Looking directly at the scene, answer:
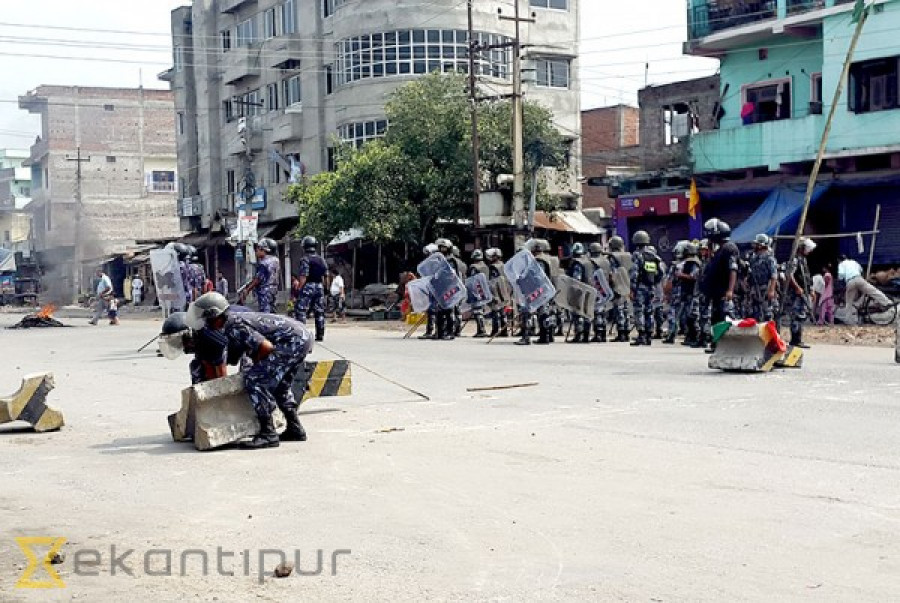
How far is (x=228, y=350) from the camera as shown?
9.52 m

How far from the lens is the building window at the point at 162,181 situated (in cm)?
8131

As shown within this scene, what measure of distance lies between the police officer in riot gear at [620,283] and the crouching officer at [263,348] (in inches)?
479

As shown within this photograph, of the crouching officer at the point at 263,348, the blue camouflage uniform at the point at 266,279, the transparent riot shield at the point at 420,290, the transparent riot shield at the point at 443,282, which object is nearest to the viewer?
the crouching officer at the point at 263,348

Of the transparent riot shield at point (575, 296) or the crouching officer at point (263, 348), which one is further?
the transparent riot shield at point (575, 296)

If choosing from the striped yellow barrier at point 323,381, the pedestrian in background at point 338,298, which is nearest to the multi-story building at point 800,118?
the pedestrian in background at point 338,298

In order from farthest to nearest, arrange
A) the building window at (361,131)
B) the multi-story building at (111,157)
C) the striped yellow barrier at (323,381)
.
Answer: the multi-story building at (111,157), the building window at (361,131), the striped yellow barrier at (323,381)

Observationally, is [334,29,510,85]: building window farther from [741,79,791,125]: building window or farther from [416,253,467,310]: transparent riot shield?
[416,253,467,310]: transparent riot shield

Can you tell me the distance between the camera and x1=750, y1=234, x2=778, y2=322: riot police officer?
1819 cm

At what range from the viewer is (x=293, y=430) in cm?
998

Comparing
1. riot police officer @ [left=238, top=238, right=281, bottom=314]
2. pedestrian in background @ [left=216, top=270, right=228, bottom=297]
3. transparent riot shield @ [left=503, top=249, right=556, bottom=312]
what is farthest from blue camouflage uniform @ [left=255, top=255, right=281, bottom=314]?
pedestrian in background @ [left=216, top=270, right=228, bottom=297]

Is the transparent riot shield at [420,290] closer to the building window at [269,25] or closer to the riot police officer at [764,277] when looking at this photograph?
the riot police officer at [764,277]

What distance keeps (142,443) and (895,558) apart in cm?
672

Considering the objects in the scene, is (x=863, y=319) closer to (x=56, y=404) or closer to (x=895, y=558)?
(x=56, y=404)

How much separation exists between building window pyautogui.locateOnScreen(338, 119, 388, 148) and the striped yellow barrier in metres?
33.6
